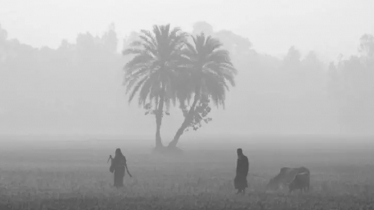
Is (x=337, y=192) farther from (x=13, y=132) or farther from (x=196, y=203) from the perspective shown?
(x=13, y=132)

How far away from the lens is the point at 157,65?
64.5 meters

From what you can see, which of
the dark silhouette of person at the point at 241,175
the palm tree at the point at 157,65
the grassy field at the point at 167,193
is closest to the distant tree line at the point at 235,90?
the palm tree at the point at 157,65

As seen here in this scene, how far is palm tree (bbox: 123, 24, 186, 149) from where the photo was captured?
6322 cm

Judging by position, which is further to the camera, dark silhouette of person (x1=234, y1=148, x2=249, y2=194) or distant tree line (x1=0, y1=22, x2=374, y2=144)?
distant tree line (x1=0, y1=22, x2=374, y2=144)

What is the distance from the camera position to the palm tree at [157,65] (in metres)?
63.2

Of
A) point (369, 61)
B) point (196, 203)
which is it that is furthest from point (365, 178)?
point (369, 61)

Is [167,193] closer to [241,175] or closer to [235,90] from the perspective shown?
[241,175]

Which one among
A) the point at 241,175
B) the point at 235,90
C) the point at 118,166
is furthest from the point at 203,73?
the point at 235,90

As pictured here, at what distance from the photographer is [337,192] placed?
25.4 m

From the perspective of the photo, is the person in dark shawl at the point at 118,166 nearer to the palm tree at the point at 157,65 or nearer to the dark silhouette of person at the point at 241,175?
the dark silhouette of person at the point at 241,175

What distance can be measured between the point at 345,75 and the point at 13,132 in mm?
85685

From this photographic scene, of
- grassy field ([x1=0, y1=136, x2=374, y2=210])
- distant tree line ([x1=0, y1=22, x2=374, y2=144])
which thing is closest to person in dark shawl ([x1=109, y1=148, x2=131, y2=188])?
grassy field ([x1=0, y1=136, x2=374, y2=210])

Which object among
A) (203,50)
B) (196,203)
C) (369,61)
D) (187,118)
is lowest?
(196,203)

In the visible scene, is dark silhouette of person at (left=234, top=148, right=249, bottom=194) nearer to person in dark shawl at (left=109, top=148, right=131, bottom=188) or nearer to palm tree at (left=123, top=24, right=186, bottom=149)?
person in dark shawl at (left=109, top=148, right=131, bottom=188)
